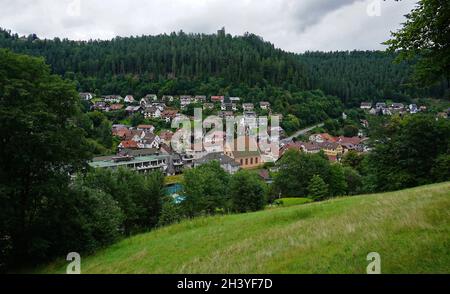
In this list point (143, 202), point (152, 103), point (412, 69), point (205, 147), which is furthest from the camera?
point (152, 103)

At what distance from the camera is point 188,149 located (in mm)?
93375

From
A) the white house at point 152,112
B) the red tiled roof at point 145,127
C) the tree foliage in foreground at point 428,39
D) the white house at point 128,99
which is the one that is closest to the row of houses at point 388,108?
the white house at point 152,112

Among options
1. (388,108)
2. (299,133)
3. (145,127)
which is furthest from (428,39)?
(388,108)

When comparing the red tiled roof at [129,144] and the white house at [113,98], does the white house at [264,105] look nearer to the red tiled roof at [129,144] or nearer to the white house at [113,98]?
the white house at [113,98]

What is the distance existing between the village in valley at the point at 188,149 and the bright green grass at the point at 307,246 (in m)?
37.2

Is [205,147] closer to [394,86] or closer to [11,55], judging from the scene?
[11,55]

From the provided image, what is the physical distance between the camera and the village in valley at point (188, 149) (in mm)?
78644

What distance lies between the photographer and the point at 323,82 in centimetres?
16362

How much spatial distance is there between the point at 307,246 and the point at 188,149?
8497 cm

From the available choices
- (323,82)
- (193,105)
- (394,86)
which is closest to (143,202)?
(193,105)

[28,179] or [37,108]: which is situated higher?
[37,108]

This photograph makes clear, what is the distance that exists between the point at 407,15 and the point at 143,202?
32602 millimetres
